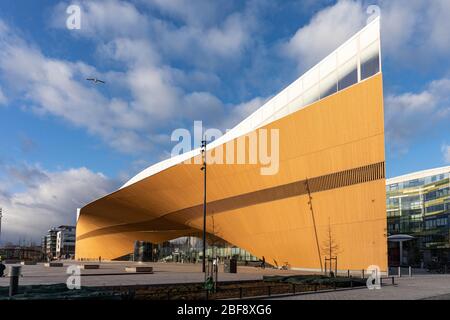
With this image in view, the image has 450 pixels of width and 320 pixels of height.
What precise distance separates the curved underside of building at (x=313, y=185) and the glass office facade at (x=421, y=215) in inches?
1341

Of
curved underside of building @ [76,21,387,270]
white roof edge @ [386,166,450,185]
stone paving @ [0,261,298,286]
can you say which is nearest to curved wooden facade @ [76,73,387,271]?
curved underside of building @ [76,21,387,270]

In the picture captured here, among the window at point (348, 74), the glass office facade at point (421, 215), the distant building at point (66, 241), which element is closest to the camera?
the window at point (348, 74)

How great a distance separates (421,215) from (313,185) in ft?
173

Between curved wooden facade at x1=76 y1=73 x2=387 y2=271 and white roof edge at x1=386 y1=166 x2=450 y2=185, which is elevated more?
white roof edge at x1=386 y1=166 x2=450 y2=185

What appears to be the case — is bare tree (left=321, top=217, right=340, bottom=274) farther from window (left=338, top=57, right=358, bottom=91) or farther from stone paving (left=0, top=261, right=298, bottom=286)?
window (left=338, top=57, right=358, bottom=91)

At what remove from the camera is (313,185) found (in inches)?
1330

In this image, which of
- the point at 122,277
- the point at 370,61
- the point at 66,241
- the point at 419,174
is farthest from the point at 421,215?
the point at 66,241

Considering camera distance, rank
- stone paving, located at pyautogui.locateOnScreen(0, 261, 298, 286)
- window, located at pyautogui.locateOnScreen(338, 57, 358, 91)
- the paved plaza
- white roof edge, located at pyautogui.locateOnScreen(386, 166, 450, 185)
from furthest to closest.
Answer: white roof edge, located at pyautogui.locateOnScreen(386, 166, 450, 185), window, located at pyautogui.locateOnScreen(338, 57, 358, 91), stone paving, located at pyautogui.locateOnScreen(0, 261, 298, 286), the paved plaza

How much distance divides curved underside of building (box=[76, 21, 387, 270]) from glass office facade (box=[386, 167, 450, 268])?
112 ft

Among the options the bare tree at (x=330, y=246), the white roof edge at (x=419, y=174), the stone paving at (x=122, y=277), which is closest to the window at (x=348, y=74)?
the bare tree at (x=330, y=246)

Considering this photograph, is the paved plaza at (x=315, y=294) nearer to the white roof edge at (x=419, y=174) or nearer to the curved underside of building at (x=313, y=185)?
the curved underside of building at (x=313, y=185)

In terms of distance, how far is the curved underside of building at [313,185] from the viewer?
1153 inches

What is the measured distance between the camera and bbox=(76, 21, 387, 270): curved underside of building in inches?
1153
